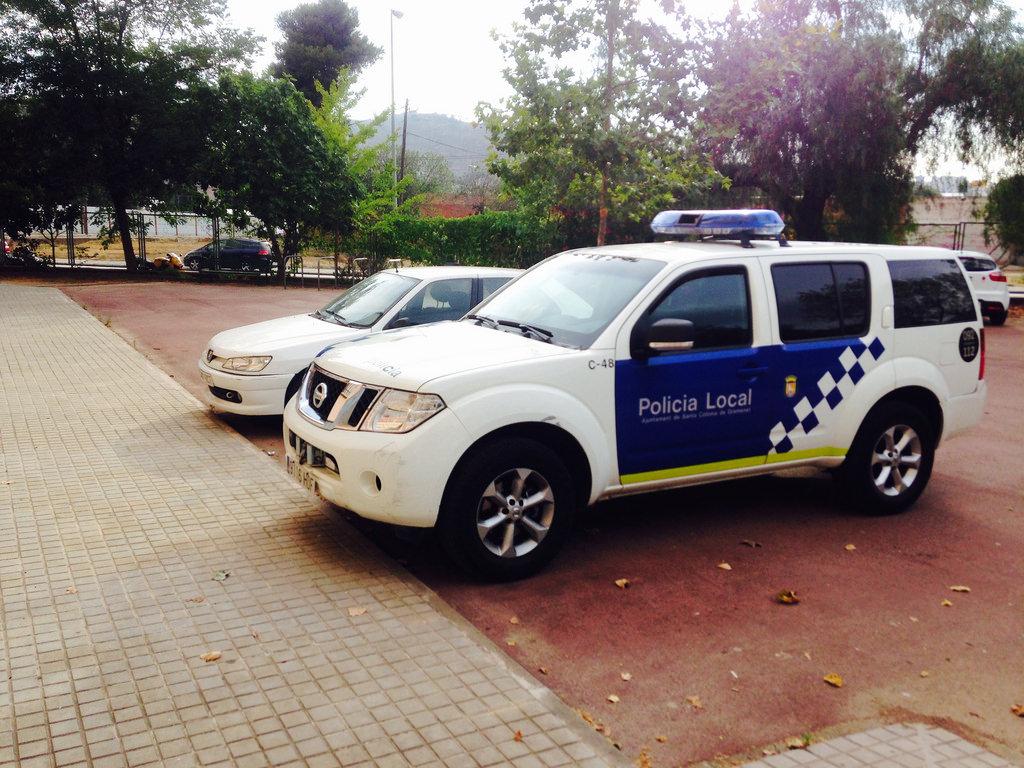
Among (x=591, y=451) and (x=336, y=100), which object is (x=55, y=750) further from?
(x=336, y=100)

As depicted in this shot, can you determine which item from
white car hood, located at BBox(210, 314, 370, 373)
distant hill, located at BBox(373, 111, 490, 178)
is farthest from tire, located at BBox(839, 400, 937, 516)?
distant hill, located at BBox(373, 111, 490, 178)

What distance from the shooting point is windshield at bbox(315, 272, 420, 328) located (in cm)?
891

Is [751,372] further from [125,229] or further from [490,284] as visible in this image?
[125,229]

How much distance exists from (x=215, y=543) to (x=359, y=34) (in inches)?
2031

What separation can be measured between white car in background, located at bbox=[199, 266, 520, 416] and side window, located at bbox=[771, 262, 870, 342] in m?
3.12

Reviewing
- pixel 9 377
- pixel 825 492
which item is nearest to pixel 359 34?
pixel 9 377

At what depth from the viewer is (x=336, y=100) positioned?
31.3m

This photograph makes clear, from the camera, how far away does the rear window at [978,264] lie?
20.2m

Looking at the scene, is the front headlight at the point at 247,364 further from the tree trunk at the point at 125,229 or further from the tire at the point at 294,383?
the tree trunk at the point at 125,229

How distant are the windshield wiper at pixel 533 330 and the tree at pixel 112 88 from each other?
26133mm

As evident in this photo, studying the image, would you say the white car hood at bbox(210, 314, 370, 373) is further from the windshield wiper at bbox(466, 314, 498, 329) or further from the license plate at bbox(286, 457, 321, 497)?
the license plate at bbox(286, 457, 321, 497)

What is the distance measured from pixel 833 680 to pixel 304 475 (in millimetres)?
3094

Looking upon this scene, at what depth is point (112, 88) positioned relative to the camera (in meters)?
29.0

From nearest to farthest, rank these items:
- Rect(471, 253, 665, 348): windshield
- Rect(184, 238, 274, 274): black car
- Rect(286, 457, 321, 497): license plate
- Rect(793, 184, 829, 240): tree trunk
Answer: Rect(286, 457, 321, 497): license plate
Rect(471, 253, 665, 348): windshield
Rect(793, 184, 829, 240): tree trunk
Rect(184, 238, 274, 274): black car
